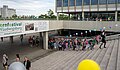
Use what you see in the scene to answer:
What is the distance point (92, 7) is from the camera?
35719 mm

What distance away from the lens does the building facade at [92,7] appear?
3356 cm

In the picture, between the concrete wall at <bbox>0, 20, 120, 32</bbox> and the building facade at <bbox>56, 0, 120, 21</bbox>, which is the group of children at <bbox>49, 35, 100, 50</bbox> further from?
the building facade at <bbox>56, 0, 120, 21</bbox>

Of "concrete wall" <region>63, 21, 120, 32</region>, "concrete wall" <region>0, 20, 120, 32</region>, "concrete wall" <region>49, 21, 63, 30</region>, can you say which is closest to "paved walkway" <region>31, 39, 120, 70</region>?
"concrete wall" <region>49, 21, 63, 30</region>

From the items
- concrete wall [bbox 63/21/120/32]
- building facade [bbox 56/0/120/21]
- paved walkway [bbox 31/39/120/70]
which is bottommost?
paved walkway [bbox 31/39/120/70]

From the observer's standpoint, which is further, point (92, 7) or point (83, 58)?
point (92, 7)

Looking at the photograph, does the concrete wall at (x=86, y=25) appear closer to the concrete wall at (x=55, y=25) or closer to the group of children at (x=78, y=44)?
the concrete wall at (x=55, y=25)

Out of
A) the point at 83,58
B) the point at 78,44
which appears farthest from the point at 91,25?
the point at 83,58

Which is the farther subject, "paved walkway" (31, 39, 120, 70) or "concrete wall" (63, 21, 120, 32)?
"concrete wall" (63, 21, 120, 32)

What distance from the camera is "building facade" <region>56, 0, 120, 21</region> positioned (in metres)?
33.6

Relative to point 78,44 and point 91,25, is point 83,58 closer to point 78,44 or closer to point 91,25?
point 78,44

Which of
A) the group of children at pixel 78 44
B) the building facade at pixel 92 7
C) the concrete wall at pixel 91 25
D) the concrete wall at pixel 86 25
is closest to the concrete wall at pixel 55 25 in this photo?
the concrete wall at pixel 86 25

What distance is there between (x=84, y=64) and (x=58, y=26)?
24407mm

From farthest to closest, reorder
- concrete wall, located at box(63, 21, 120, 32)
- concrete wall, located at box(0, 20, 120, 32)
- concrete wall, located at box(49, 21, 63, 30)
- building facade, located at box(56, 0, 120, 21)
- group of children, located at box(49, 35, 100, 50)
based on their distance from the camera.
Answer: building facade, located at box(56, 0, 120, 21) → concrete wall, located at box(63, 21, 120, 32) → concrete wall, located at box(0, 20, 120, 32) → concrete wall, located at box(49, 21, 63, 30) → group of children, located at box(49, 35, 100, 50)

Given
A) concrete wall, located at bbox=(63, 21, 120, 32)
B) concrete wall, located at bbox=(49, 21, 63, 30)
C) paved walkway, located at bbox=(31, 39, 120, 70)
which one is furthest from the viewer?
concrete wall, located at bbox=(63, 21, 120, 32)
